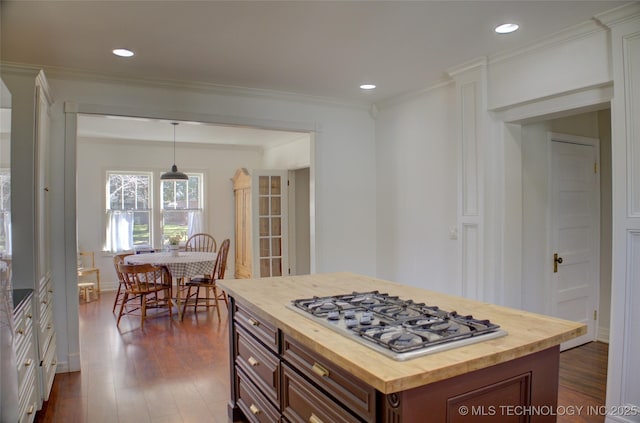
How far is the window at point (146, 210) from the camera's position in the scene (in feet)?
23.9

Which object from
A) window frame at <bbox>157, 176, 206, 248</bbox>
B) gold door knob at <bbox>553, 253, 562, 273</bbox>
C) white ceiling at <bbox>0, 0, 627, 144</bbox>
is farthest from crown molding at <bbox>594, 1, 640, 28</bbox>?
window frame at <bbox>157, 176, 206, 248</bbox>

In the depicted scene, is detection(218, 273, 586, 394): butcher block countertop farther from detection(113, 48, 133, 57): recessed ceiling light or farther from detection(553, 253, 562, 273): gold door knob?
detection(553, 253, 562, 273): gold door knob

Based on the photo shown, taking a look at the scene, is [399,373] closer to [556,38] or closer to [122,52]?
[556,38]

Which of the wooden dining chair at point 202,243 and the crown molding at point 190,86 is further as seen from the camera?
the wooden dining chair at point 202,243

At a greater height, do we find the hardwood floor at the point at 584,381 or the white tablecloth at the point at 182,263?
the white tablecloth at the point at 182,263

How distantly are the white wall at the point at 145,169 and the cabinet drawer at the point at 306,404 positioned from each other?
6170mm

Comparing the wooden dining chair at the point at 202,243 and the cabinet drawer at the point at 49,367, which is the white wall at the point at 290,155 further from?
the cabinet drawer at the point at 49,367

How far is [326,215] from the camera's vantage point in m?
4.75

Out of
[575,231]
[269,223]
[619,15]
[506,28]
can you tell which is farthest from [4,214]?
[269,223]

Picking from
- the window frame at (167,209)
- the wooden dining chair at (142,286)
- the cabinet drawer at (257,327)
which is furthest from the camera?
the window frame at (167,209)

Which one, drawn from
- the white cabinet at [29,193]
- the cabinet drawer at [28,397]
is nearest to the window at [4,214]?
the white cabinet at [29,193]

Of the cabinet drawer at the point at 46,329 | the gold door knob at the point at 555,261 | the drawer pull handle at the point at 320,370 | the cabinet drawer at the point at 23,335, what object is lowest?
the cabinet drawer at the point at 46,329

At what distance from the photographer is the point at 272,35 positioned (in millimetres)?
2914

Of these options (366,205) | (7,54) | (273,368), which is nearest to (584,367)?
(366,205)
